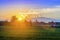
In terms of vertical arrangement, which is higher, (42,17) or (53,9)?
(53,9)

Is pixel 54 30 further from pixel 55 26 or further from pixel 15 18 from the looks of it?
A: pixel 15 18

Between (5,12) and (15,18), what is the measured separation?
206 millimetres

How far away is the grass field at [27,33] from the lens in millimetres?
1982

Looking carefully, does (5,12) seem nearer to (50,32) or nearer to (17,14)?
(17,14)

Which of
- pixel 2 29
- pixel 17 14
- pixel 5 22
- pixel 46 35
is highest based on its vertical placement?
pixel 17 14

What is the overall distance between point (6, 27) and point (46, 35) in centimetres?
74

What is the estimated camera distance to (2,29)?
6.58 ft

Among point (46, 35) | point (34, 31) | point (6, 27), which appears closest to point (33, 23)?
point (34, 31)

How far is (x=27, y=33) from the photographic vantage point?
199 centimetres

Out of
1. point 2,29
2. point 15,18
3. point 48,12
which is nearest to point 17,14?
point 15,18

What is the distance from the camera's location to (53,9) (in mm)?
1960

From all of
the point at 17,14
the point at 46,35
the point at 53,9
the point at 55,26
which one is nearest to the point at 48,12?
the point at 53,9

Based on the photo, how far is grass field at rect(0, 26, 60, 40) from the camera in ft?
6.50

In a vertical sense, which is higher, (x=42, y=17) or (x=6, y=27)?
(x=42, y=17)
